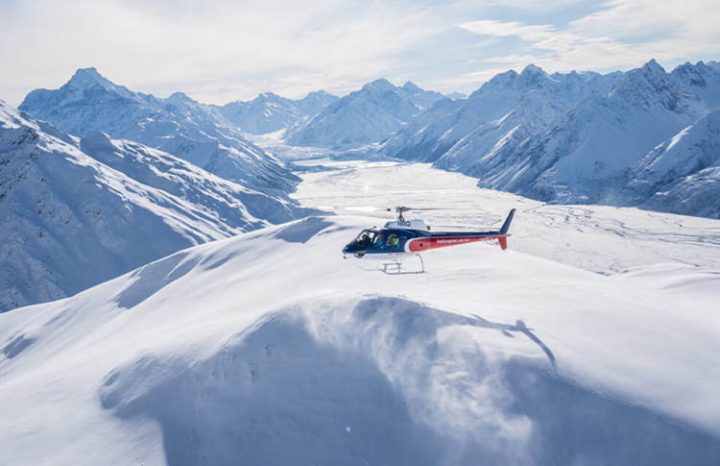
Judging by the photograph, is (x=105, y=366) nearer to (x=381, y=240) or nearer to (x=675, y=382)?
(x=381, y=240)

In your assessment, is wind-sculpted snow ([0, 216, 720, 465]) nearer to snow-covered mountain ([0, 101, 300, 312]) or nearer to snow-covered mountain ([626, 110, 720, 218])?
snow-covered mountain ([0, 101, 300, 312])

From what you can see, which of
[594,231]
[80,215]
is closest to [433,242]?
[80,215]

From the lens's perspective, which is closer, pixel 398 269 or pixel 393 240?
pixel 398 269

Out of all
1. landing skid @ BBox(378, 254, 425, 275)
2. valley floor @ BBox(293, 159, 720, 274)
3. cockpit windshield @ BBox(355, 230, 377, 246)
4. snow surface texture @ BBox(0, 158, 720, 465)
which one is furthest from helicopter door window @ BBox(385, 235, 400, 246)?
valley floor @ BBox(293, 159, 720, 274)

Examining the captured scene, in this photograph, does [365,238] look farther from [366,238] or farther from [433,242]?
[433,242]

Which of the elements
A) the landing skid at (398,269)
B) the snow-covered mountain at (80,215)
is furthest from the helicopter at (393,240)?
the snow-covered mountain at (80,215)

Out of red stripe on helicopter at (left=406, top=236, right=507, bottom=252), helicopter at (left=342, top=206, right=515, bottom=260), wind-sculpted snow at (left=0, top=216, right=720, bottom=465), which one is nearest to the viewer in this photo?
wind-sculpted snow at (left=0, top=216, right=720, bottom=465)
